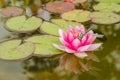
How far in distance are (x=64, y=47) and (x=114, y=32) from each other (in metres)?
0.41

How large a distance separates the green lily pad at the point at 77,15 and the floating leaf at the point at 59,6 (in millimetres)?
73

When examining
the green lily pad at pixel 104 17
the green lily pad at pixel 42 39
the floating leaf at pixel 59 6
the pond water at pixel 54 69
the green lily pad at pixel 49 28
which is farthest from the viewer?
the floating leaf at pixel 59 6

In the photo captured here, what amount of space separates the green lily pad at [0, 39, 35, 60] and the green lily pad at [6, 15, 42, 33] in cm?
15

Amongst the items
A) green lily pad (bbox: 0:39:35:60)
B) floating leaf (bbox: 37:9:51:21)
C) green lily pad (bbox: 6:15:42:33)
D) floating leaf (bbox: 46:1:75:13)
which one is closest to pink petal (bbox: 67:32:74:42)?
green lily pad (bbox: 0:39:35:60)

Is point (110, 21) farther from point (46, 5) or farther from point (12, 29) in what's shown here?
point (12, 29)

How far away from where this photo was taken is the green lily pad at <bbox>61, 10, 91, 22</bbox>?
202cm

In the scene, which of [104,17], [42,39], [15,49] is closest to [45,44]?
[42,39]

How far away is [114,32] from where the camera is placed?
188 centimetres

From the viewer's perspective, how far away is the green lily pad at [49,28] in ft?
6.06

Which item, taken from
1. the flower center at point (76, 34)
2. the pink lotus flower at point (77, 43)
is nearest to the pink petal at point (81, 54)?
the pink lotus flower at point (77, 43)

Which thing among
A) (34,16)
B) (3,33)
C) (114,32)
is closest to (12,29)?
(3,33)

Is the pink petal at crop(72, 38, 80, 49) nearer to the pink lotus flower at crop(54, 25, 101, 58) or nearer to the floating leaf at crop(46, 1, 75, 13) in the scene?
the pink lotus flower at crop(54, 25, 101, 58)

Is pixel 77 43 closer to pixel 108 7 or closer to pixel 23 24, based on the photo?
pixel 23 24

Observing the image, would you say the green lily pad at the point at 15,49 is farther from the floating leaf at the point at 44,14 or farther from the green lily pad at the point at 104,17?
the green lily pad at the point at 104,17
